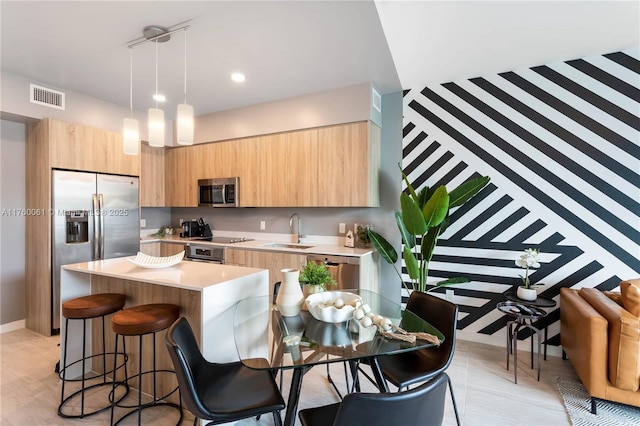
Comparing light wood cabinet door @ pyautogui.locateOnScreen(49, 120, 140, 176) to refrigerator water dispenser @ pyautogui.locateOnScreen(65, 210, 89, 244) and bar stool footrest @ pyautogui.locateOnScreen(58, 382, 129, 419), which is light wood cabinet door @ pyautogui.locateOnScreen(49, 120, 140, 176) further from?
bar stool footrest @ pyautogui.locateOnScreen(58, 382, 129, 419)

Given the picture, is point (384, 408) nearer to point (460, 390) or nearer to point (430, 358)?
point (430, 358)

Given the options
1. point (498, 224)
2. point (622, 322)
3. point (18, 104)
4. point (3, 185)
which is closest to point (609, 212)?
point (498, 224)

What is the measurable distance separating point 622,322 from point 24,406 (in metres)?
3.94

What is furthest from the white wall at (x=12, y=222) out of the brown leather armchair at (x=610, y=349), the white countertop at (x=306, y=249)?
the brown leather armchair at (x=610, y=349)

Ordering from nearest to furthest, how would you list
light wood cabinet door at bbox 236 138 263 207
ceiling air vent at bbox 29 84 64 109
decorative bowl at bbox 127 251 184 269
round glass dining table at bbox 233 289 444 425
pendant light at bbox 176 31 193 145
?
round glass dining table at bbox 233 289 444 425, pendant light at bbox 176 31 193 145, decorative bowl at bbox 127 251 184 269, ceiling air vent at bbox 29 84 64 109, light wood cabinet door at bbox 236 138 263 207

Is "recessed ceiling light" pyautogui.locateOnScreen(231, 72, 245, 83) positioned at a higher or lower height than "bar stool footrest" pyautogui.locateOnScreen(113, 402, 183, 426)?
higher

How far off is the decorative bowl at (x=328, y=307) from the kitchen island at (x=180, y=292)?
0.57 m

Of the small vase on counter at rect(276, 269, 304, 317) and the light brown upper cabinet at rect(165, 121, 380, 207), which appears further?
the light brown upper cabinet at rect(165, 121, 380, 207)

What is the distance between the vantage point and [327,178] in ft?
11.9

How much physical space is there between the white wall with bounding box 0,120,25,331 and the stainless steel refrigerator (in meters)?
0.59

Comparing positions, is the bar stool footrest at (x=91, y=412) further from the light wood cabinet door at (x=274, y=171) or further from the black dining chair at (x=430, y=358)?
the light wood cabinet door at (x=274, y=171)

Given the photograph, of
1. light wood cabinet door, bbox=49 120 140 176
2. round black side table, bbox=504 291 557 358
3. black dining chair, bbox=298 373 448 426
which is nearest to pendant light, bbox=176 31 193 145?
black dining chair, bbox=298 373 448 426

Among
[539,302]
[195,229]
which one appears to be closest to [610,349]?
[539,302]

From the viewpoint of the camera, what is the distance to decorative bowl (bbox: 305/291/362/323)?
5.30 feet
